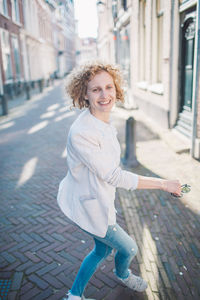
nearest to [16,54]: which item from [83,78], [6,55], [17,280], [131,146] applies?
[6,55]

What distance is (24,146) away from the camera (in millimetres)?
7000

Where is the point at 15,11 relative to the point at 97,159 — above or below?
above

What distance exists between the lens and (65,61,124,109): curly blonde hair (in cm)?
178

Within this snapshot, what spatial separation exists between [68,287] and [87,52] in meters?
100

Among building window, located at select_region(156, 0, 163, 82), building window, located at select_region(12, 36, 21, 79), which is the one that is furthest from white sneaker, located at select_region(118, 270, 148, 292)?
building window, located at select_region(12, 36, 21, 79)

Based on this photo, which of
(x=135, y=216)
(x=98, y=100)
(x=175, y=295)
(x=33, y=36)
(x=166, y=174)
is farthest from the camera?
(x=33, y=36)

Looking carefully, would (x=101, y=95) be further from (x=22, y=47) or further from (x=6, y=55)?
(x=22, y=47)

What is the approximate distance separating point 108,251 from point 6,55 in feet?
63.6

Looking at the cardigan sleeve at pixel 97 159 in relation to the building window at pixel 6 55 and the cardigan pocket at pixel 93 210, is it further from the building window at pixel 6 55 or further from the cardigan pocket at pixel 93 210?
the building window at pixel 6 55

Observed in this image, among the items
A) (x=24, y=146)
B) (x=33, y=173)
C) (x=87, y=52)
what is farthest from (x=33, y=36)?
(x=87, y=52)

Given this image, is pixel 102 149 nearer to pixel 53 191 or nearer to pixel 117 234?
pixel 117 234

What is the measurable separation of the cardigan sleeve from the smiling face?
0.24m

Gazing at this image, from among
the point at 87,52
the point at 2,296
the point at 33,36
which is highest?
the point at 87,52

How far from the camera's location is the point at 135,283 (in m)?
2.17
